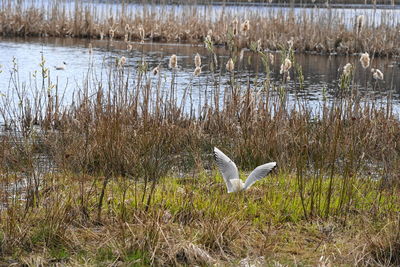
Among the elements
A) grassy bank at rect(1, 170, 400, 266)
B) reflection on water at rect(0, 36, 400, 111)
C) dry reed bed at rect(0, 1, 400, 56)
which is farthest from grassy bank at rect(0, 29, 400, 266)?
dry reed bed at rect(0, 1, 400, 56)

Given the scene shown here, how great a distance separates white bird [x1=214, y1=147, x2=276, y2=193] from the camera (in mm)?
5004

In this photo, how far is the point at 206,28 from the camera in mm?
20688

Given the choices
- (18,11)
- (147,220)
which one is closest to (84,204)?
(147,220)

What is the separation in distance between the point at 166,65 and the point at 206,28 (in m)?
5.07

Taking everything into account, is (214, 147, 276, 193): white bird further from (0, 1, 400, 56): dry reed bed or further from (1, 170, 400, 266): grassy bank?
(0, 1, 400, 56): dry reed bed

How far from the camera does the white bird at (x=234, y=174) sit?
5.00 m

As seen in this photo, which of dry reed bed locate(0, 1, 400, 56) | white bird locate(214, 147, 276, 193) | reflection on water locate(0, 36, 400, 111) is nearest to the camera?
white bird locate(214, 147, 276, 193)

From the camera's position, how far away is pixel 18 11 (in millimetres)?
20344

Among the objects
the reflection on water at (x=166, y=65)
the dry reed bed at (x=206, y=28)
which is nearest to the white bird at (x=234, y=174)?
the reflection on water at (x=166, y=65)

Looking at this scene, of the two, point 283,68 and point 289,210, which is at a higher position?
point 283,68

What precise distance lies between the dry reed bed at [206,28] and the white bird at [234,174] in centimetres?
1344

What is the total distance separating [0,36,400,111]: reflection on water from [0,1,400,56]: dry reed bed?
20.2 inches

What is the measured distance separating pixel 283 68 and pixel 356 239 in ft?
8.38

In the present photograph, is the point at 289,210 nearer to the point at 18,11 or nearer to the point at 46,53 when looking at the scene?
the point at 46,53
